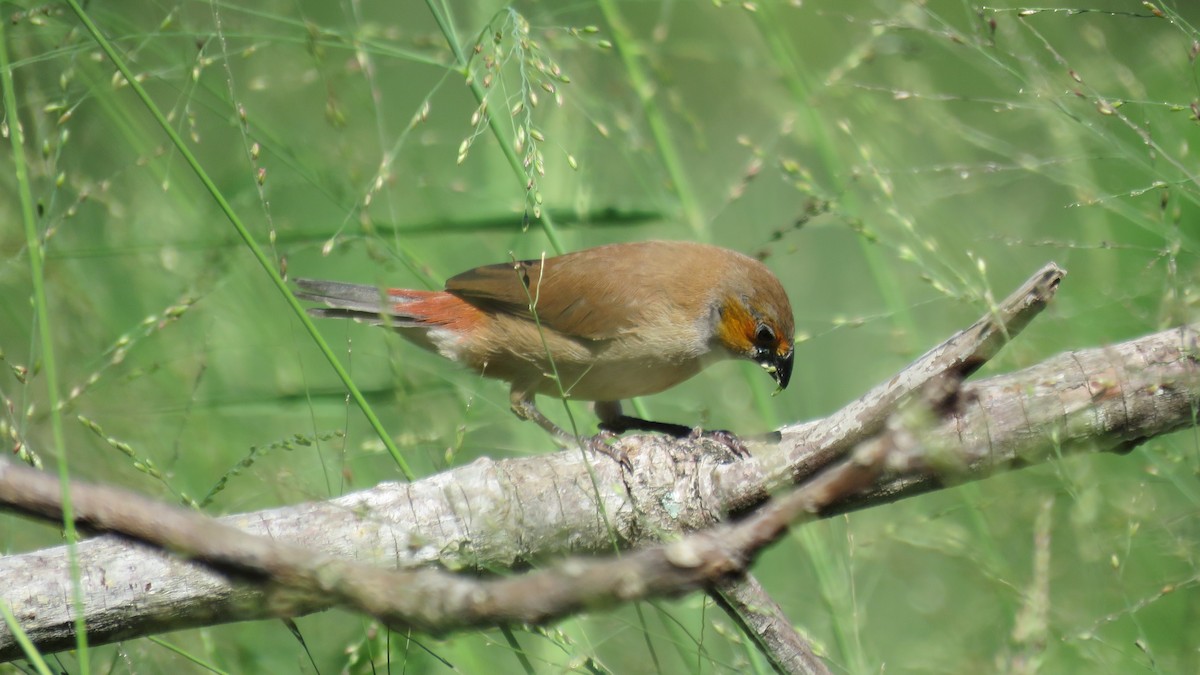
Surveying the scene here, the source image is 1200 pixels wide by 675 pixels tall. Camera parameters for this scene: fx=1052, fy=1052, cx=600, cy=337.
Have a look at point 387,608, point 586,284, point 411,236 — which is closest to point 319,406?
point 411,236

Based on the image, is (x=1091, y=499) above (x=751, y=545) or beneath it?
beneath

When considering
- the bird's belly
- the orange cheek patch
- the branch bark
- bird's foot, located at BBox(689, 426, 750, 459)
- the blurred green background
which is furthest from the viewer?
the orange cheek patch

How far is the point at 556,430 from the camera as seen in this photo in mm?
3439

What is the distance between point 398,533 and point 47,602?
67 centimetres

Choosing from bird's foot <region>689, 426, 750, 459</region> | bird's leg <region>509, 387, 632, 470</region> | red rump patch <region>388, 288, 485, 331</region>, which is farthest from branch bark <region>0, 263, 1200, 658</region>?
red rump patch <region>388, 288, 485, 331</region>

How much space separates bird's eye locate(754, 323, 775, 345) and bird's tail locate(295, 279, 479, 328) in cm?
109

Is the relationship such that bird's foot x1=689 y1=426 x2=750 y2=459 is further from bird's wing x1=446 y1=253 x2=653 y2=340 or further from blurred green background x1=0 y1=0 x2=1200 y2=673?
bird's wing x1=446 y1=253 x2=653 y2=340

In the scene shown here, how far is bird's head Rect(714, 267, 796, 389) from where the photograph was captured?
3.69 m

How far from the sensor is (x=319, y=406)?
11.8ft

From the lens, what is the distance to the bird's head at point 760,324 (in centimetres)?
369

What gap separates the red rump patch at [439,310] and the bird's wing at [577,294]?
105 mm

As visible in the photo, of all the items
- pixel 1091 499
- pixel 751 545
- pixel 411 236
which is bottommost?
pixel 1091 499

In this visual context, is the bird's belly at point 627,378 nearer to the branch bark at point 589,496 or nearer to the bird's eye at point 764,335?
the bird's eye at point 764,335

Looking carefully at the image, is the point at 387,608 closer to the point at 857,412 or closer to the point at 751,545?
the point at 751,545
